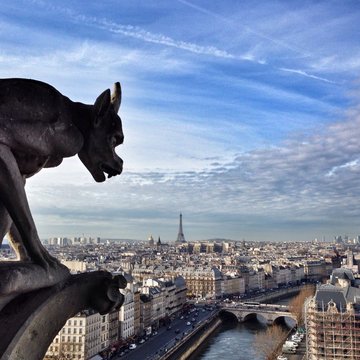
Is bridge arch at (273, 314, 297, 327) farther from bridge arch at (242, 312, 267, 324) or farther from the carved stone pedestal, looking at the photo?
the carved stone pedestal

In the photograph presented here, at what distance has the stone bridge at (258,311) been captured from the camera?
44188 millimetres

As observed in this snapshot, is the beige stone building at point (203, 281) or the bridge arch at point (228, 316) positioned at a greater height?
the beige stone building at point (203, 281)

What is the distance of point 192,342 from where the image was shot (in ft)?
109

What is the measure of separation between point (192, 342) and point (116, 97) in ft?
102

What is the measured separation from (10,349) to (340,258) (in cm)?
10110

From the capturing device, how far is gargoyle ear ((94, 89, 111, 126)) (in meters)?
3.77

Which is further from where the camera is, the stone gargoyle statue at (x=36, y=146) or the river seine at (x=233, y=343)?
the river seine at (x=233, y=343)

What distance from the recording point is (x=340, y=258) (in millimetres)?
98875

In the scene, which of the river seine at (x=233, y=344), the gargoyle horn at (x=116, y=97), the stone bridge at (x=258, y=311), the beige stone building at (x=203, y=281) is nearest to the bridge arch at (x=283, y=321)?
the stone bridge at (x=258, y=311)

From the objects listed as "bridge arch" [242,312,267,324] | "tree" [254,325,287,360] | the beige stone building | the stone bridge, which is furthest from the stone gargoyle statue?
the beige stone building

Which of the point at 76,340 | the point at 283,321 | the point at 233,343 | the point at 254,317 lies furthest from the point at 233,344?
the point at 254,317

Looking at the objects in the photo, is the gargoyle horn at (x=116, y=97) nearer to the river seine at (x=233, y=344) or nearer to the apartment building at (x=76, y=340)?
the apartment building at (x=76, y=340)

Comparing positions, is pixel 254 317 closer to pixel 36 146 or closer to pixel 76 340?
pixel 76 340

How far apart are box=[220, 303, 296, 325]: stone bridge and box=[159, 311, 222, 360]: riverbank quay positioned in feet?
11.8
